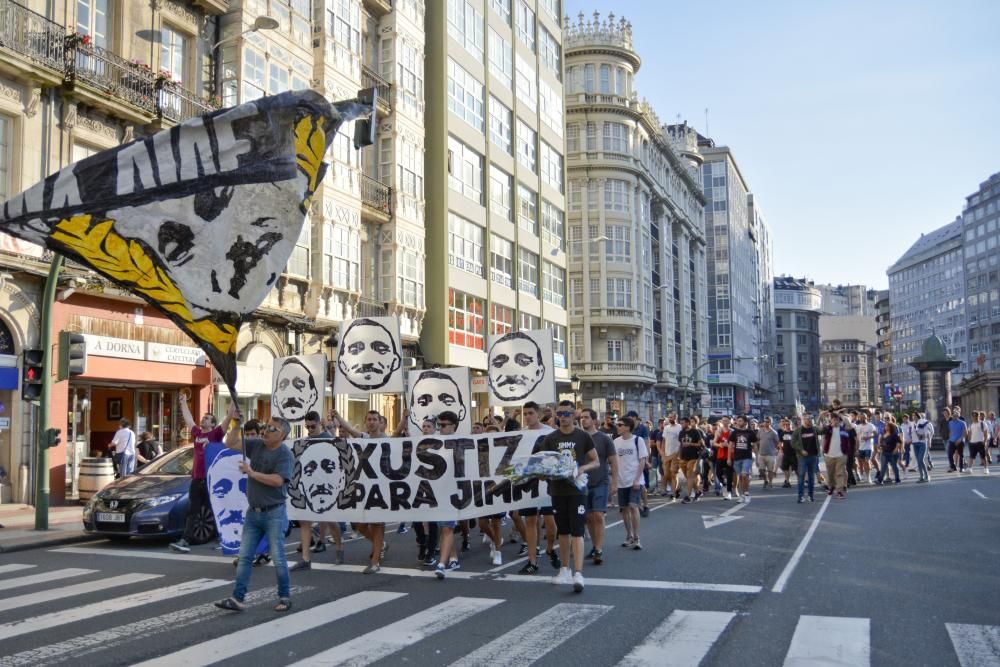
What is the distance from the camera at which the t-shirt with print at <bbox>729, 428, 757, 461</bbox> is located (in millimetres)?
20656

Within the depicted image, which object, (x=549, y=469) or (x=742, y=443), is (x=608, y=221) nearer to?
(x=742, y=443)

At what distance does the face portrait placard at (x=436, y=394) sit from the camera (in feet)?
55.0

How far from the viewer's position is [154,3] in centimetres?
2289

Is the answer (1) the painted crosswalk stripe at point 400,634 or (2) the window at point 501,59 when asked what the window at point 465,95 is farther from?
(1) the painted crosswalk stripe at point 400,634

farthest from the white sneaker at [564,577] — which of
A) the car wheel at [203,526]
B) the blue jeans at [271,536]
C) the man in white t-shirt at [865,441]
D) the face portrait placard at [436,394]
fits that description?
the man in white t-shirt at [865,441]

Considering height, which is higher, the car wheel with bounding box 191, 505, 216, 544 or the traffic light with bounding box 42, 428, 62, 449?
the traffic light with bounding box 42, 428, 62, 449

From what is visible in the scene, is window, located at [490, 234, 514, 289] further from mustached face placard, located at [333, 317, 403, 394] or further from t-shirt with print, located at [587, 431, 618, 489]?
t-shirt with print, located at [587, 431, 618, 489]

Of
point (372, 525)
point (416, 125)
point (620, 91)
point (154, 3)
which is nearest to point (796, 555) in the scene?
point (372, 525)

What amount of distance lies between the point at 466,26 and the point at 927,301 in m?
141

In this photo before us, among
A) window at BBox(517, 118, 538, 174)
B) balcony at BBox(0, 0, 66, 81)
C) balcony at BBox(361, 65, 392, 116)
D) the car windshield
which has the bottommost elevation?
the car windshield

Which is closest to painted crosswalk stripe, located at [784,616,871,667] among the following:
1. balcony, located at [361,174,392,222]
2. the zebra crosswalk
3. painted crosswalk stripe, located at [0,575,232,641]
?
the zebra crosswalk

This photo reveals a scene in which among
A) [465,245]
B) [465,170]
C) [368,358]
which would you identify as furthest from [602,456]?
[465,170]

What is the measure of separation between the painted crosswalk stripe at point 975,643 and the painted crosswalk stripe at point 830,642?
0.63 metres

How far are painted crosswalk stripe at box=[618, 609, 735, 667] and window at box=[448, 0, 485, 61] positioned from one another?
106 ft
